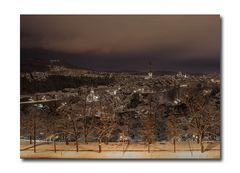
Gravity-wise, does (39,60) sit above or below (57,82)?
above

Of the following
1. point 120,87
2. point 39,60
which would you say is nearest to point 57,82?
Result: point 39,60

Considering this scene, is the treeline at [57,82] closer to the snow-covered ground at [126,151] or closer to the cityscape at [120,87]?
the cityscape at [120,87]

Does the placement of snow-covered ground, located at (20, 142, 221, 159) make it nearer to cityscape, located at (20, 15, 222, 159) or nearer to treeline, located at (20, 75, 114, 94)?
cityscape, located at (20, 15, 222, 159)

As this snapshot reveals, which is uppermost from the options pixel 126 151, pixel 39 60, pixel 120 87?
pixel 39 60

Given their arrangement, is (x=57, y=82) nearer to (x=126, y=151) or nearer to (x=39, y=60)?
(x=39, y=60)

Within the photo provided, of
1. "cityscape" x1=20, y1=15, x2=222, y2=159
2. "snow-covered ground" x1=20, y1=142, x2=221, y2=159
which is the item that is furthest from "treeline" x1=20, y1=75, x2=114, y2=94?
"snow-covered ground" x1=20, y1=142, x2=221, y2=159

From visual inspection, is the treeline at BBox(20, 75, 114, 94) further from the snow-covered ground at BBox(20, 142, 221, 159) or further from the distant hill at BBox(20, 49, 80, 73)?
the snow-covered ground at BBox(20, 142, 221, 159)

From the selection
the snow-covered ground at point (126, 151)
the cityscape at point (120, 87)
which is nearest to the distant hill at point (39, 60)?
the cityscape at point (120, 87)

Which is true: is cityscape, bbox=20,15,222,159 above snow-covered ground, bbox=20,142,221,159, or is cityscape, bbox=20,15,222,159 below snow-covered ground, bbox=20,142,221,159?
above
